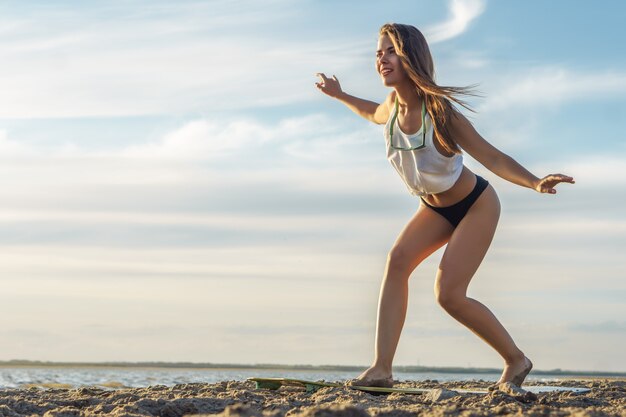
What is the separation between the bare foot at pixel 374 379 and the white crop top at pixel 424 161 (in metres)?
1.33

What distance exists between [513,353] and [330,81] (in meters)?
2.80

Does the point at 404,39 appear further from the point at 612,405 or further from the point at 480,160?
the point at 612,405

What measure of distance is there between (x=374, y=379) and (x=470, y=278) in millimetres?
999

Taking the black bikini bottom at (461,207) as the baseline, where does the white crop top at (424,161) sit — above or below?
above

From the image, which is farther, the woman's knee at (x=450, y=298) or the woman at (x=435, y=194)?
the woman's knee at (x=450, y=298)

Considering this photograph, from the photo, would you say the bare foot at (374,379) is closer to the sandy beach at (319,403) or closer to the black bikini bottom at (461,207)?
the sandy beach at (319,403)

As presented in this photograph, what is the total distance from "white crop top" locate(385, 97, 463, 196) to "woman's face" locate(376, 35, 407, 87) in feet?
0.88

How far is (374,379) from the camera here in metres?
6.29

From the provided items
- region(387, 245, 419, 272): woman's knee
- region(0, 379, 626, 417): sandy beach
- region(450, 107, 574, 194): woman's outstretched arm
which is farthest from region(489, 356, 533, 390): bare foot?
region(450, 107, 574, 194): woman's outstretched arm

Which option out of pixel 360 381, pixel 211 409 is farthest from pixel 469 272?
pixel 211 409

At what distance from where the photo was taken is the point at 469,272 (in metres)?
6.18

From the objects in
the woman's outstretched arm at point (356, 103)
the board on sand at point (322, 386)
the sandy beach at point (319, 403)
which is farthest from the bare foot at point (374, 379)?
the woman's outstretched arm at point (356, 103)

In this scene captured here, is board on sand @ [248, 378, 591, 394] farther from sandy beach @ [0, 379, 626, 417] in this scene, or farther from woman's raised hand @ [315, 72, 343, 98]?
woman's raised hand @ [315, 72, 343, 98]

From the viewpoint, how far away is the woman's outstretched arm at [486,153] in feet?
19.2
